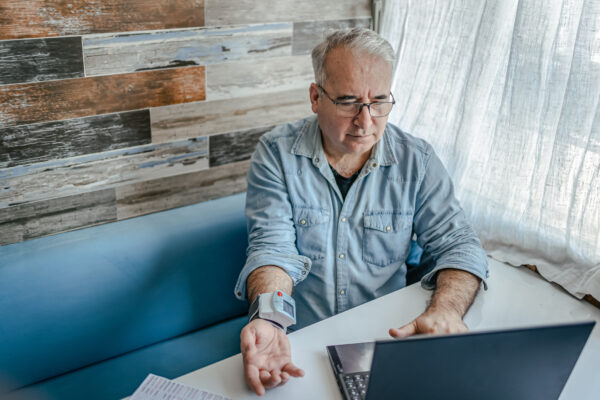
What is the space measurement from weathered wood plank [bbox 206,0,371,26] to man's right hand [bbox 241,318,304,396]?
40.4 inches

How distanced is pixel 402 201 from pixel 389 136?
0.65 feet

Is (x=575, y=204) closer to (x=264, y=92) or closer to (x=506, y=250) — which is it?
(x=506, y=250)

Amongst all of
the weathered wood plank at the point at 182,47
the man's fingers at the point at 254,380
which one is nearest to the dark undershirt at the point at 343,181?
the weathered wood plank at the point at 182,47

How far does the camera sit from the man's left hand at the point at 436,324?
4.32 ft

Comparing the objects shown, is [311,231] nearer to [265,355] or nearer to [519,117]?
[265,355]

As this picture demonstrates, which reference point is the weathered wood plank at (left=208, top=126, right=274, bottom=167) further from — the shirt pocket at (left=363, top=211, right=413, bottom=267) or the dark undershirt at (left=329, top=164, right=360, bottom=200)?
the shirt pocket at (left=363, top=211, right=413, bottom=267)

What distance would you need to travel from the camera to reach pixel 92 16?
5.23 feet

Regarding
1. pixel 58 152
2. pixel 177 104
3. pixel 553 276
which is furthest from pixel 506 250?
pixel 58 152

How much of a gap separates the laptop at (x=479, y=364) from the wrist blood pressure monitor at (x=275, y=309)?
17.2 inches

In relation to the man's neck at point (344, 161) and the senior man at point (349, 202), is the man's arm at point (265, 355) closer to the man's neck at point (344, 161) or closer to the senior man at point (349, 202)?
the senior man at point (349, 202)

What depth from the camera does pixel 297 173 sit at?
1.64 metres

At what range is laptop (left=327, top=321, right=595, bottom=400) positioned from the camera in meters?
0.85

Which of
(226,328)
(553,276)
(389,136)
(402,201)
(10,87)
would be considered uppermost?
(10,87)

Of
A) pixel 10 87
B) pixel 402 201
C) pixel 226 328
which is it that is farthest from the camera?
pixel 226 328
